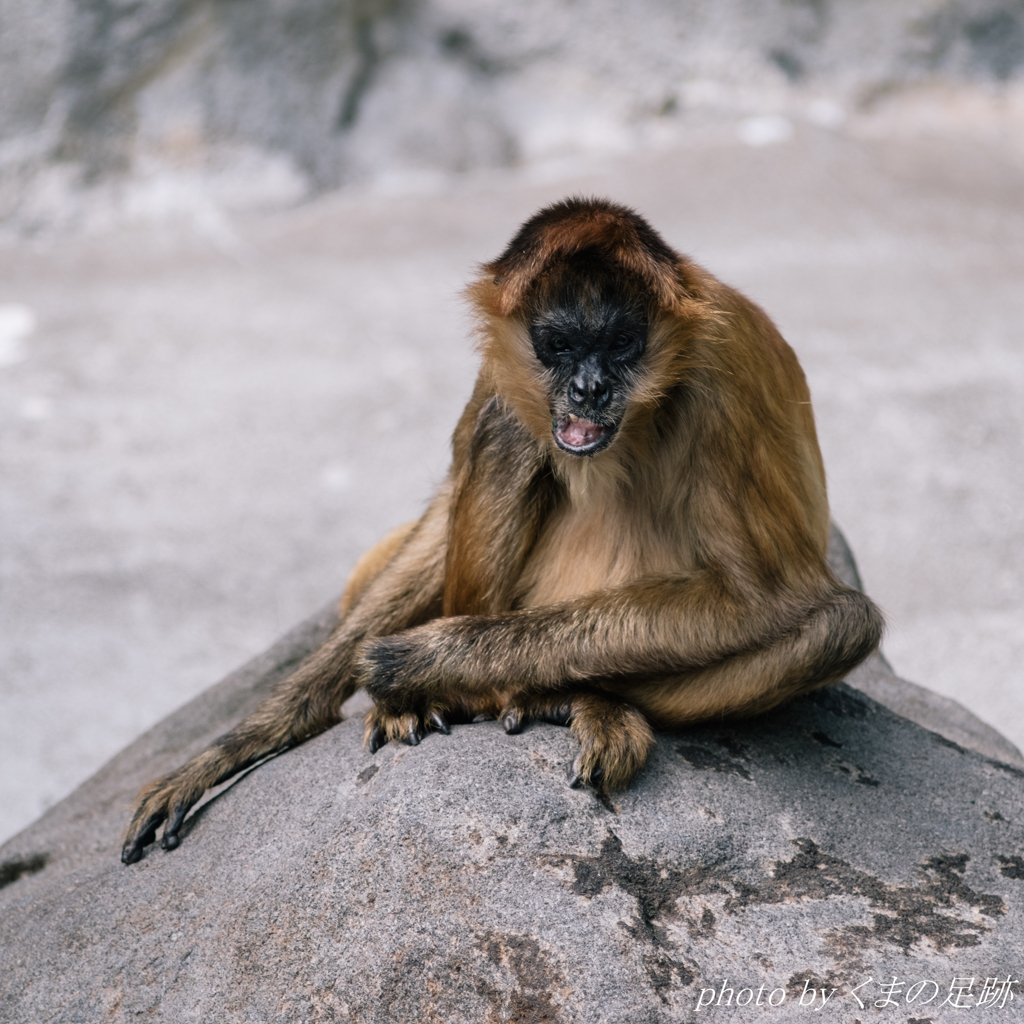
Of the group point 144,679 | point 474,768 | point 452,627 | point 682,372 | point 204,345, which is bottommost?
point 144,679

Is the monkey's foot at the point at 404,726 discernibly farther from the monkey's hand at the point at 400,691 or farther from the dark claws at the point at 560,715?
the dark claws at the point at 560,715

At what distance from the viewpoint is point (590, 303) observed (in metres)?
4.79

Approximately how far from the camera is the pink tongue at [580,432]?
4.79m

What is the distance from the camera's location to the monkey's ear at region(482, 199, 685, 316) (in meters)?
4.66

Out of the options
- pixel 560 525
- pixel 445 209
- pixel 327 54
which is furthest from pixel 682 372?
pixel 327 54

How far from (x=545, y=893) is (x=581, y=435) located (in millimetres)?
1816

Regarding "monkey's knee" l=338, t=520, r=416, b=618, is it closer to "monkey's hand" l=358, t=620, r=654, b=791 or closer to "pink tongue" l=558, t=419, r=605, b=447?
"monkey's hand" l=358, t=620, r=654, b=791

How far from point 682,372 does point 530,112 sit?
45.3 feet

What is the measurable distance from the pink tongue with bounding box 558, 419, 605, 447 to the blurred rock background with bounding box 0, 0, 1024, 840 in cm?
664

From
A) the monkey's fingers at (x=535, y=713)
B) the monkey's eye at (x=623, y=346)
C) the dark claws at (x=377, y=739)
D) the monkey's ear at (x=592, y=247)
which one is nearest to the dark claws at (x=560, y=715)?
the monkey's fingers at (x=535, y=713)

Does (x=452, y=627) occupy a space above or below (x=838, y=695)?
above

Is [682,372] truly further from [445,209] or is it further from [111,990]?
[445,209]

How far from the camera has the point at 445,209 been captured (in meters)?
16.5

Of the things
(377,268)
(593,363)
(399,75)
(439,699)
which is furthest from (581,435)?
(399,75)
